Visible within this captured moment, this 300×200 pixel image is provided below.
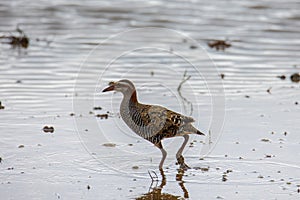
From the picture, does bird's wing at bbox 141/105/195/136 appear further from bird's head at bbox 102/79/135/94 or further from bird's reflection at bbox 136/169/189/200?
bird's reflection at bbox 136/169/189/200

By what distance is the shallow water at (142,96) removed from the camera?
6996 mm

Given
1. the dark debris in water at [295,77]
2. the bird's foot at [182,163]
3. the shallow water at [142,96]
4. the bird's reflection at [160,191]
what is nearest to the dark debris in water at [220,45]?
the shallow water at [142,96]

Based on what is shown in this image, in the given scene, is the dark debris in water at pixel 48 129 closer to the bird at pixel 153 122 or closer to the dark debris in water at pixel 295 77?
the bird at pixel 153 122

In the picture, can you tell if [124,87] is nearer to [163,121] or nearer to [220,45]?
[163,121]

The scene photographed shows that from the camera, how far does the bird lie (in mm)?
7406

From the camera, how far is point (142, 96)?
10305 mm

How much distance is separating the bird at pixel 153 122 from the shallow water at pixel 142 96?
0.31 meters

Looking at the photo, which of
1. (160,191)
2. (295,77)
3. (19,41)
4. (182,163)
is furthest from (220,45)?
(160,191)

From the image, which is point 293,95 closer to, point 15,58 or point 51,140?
point 51,140

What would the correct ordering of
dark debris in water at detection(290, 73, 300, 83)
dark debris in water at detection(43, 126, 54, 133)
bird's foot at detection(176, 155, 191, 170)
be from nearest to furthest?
bird's foot at detection(176, 155, 191, 170) < dark debris in water at detection(43, 126, 54, 133) < dark debris in water at detection(290, 73, 300, 83)

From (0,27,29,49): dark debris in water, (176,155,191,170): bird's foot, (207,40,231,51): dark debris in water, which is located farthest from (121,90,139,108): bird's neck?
(207,40,231,51): dark debris in water

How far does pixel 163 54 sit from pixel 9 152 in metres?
6.11

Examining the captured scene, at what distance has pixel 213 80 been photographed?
11.4 m

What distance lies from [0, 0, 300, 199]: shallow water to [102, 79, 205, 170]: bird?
1.02ft
